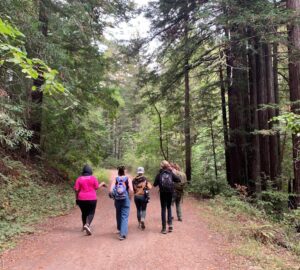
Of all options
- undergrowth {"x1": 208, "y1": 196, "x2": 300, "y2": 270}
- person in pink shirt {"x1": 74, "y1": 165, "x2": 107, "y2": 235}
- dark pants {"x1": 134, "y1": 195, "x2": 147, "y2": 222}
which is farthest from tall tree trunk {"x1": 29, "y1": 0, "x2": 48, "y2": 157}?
undergrowth {"x1": 208, "y1": 196, "x2": 300, "y2": 270}

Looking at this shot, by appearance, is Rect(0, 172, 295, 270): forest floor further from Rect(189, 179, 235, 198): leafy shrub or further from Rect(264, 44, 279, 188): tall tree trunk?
Rect(264, 44, 279, 188): tall tree trunk

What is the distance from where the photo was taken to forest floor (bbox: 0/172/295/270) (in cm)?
575

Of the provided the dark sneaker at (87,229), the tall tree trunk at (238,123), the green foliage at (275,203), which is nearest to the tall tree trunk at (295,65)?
the green foliage at (275,203)

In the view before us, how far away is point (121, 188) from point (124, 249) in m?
1.53

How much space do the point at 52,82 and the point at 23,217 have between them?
25.0ft

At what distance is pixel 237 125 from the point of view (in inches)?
580

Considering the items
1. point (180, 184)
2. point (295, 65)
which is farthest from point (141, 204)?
point (295, 65)

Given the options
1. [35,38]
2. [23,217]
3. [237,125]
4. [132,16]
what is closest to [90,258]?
[23,217]

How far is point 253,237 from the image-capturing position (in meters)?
7.56

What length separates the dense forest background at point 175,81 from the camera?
10008mm

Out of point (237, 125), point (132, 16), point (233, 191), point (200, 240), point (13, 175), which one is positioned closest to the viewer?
point (200, 240)

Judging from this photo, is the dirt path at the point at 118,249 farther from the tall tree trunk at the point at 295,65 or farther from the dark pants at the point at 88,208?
the tall tree trunk at the point at 295,65

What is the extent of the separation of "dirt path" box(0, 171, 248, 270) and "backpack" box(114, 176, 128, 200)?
3.19 ft

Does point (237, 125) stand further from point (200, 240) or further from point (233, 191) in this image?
point (200, 240)
